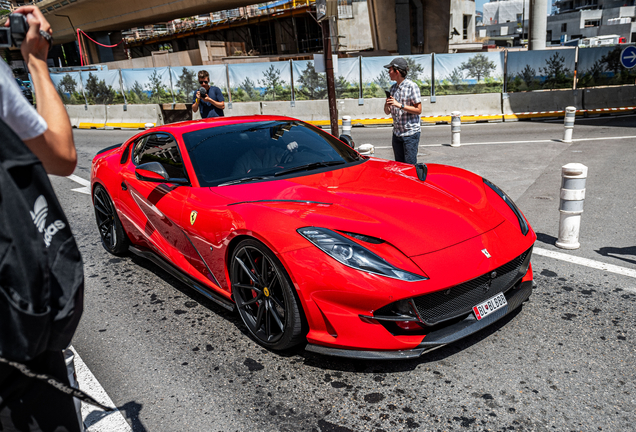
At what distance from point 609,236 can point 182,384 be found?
15.2 feet

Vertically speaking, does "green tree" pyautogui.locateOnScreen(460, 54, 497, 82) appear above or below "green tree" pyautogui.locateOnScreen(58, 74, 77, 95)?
below

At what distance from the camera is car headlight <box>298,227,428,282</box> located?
2869 mm

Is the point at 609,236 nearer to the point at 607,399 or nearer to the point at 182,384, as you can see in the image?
the point at 607,399

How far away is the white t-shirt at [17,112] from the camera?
1.32m

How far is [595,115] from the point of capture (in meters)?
17.5

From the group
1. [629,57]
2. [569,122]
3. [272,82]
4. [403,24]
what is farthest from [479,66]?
[403,24]

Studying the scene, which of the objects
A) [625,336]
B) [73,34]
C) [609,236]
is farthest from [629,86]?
[73,34]

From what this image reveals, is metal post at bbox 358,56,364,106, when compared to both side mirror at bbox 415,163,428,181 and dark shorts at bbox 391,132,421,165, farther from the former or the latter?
side mirror at bbox 415,163,428,181

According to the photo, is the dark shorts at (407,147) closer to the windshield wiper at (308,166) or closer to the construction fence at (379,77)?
the windshield wiper at (308,166)

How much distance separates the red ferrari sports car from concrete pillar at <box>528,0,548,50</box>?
70.0 feet

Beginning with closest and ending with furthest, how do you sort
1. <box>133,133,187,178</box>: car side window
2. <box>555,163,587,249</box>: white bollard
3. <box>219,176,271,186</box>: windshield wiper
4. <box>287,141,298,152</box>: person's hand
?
<box>219,176,271,186</box>: windshield wiper → <box>133,133,187,178</box>: car side window → <box>287,141,298,152</box>: person's hand → <box>555,163,587,249</box>: white bollard

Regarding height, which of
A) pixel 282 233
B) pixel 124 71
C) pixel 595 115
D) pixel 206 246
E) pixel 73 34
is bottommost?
pixel 595 115

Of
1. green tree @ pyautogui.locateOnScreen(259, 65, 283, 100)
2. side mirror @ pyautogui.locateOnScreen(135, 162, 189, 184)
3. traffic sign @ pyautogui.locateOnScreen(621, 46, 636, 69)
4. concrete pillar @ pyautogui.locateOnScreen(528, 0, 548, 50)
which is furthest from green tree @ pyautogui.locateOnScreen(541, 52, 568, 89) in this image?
side mirror @ pyautogui.locateOnScreen(135, 162, 189, 184)

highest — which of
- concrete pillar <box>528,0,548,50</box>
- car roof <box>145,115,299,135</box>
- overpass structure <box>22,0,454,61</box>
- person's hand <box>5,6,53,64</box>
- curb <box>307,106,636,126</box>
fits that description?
overpass structure <box>22,0,454,61</box>
